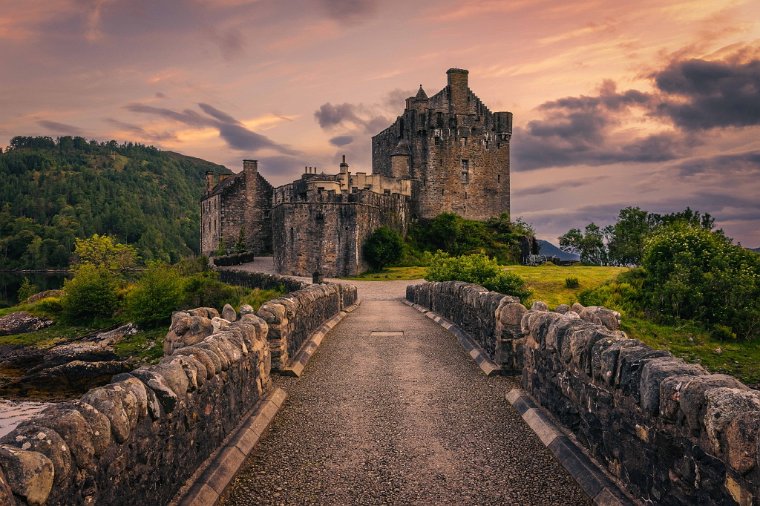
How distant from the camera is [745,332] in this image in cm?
2388

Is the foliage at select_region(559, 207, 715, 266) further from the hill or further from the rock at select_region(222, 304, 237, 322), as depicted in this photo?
the hill

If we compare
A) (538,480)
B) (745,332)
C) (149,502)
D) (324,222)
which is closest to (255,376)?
(149,502)

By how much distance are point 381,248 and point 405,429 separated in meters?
40.1

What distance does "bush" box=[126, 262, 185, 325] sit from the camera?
32.1m

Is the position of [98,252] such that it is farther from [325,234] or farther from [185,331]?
[185,331]

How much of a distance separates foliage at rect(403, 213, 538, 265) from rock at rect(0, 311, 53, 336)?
3092cm

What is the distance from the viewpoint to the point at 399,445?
22.6ft

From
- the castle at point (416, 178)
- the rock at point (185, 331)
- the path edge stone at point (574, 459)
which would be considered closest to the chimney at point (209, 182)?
the castle at point (416, 178)

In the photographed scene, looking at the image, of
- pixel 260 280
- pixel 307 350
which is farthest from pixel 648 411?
pixel 260 280

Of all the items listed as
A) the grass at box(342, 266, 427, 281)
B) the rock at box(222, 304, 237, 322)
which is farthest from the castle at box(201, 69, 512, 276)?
the rock at box(222, 304, 237, 322)

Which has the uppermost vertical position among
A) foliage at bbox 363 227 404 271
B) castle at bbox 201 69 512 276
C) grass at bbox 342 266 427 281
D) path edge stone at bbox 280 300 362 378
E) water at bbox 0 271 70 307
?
castle at bbox 201 69 512 276

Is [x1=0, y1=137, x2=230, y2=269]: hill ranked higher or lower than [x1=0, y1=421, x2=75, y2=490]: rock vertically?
higher

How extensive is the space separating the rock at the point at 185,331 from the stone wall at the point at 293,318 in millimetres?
1068

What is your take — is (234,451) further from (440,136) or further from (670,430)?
(440,136)
